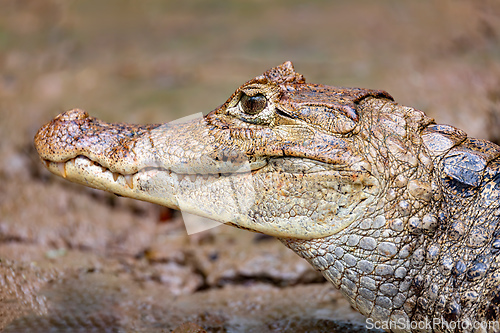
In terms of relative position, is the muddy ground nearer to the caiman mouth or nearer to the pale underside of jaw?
the pale underside of jaw

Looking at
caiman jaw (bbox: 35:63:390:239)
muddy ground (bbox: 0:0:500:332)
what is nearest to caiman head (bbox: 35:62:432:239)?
caiman jaw (bbox: 35:63:390:239)

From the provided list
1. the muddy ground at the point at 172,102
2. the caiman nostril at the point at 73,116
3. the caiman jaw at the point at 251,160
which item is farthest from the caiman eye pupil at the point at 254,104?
the muddy ground at the point at 172,102

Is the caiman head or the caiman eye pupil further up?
the caiman eye pupil

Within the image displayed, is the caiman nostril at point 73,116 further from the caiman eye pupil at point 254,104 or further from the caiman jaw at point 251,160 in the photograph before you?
the caiman eye pupil at point 254,104

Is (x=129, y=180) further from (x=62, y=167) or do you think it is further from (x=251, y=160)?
(x=251, y=160)

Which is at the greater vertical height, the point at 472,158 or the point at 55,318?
the point at 472,158

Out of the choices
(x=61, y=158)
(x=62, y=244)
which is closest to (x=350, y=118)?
(x=61, y=158)

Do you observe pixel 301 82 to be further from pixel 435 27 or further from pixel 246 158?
pixel 435 27
